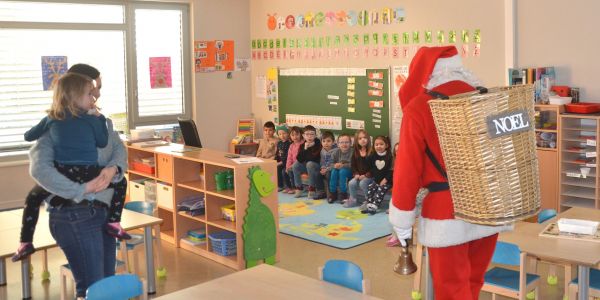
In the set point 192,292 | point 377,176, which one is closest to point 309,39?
point 377,176

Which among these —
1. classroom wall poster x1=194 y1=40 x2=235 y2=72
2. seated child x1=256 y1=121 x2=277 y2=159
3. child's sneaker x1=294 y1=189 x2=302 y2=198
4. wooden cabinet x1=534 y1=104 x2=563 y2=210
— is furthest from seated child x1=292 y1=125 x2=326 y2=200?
wooden cabinet x1=534 y1=104 x2=563 y2=210

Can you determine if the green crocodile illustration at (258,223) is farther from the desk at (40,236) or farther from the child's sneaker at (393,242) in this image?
the child's sneaker at (393,242)

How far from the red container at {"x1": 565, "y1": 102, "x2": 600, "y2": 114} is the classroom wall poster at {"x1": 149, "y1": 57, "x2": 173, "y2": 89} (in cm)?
541

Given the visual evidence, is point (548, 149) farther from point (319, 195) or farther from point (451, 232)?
point (451, 232)

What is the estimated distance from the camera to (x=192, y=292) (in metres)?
3.14

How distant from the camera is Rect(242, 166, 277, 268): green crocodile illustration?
223 inches

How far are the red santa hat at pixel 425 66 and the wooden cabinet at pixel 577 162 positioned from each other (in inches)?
148

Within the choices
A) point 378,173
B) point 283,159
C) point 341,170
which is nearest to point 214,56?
point 283,159

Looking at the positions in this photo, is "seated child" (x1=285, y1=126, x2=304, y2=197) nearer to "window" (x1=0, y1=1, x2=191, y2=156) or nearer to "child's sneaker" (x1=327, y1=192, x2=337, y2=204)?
"child's sneaker" (x1=327, y1=192, x2=337, y2=204)

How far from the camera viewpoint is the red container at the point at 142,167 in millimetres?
6879

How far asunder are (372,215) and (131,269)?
2835 mm

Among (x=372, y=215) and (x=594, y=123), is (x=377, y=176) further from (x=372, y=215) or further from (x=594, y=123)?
(x=594, y=123)

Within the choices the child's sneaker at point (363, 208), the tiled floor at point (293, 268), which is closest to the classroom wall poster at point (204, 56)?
the child's sneaker at point (363, 208)

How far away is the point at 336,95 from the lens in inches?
359
